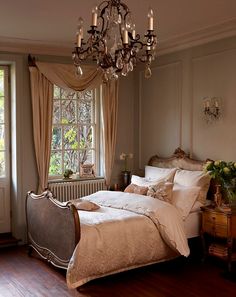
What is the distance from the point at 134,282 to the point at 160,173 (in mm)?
1820

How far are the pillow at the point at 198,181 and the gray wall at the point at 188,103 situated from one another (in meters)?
0.32

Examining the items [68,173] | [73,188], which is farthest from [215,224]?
[68,173]

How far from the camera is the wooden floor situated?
13.3 feet

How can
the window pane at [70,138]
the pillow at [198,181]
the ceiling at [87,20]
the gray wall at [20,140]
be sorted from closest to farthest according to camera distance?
the ceiling at [87,20] → the pillow at [198,181] → the gray wall at [20,140] → the window pane at [70,138]

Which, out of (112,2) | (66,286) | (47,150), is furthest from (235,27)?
(66,286)

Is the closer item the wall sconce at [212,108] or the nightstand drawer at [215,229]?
the nightstand drawer at [215,229]

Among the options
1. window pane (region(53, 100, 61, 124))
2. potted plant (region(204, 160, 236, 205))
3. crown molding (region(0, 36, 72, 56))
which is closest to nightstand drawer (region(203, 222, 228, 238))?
potted plant (region(204, 160, 236, 205))

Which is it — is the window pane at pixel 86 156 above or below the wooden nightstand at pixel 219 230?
above

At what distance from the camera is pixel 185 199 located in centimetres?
490

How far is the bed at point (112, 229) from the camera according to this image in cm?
411

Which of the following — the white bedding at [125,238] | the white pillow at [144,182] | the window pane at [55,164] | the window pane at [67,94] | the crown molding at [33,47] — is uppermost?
the crown molding at [33,47]

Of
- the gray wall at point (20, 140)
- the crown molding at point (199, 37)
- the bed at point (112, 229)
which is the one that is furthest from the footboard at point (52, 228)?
the crown molding at point (199, 37)

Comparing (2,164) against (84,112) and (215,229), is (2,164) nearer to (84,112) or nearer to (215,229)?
(84,112)

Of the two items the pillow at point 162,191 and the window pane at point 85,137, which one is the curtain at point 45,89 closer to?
the window pane at point 85,137
